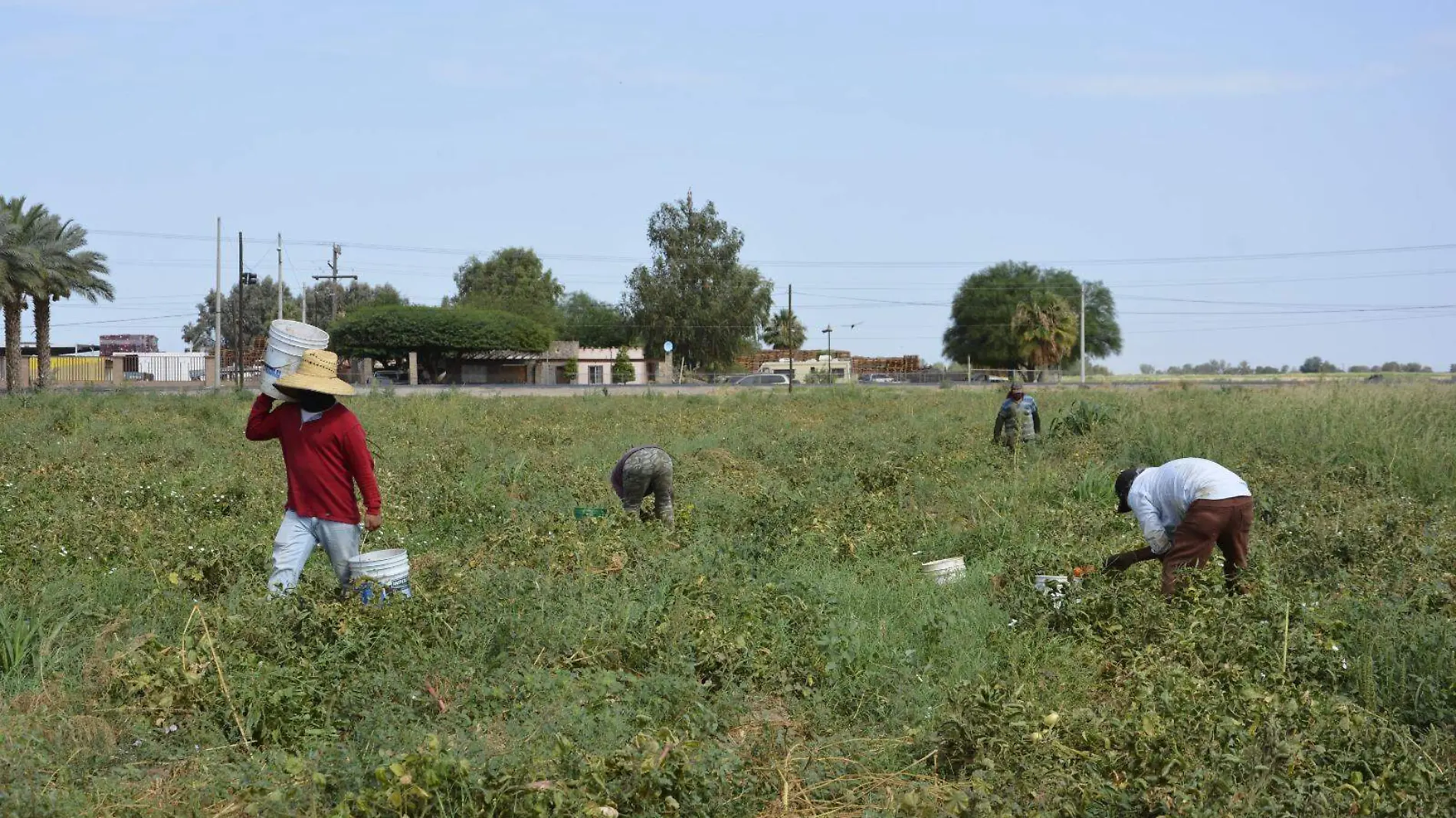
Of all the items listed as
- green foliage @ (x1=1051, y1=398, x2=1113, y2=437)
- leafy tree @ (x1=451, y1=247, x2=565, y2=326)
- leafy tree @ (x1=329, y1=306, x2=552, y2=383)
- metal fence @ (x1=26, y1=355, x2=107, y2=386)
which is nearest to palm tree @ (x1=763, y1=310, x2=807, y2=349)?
leafy tree @ (x1=451, y1=247, x2=565, y2=326)

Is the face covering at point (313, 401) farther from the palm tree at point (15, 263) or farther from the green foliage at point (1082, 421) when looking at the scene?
the palm tree at point (15, 263)

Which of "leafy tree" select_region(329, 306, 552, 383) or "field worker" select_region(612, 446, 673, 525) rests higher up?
"leafy tree" select_region(329, 306, 552, 383)

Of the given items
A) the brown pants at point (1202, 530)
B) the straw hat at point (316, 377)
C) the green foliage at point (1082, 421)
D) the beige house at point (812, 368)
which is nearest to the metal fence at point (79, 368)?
the beige house at point (812, 368)

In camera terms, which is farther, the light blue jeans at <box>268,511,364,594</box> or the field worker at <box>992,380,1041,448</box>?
the field worker at <box>992,380,1041,448</box>

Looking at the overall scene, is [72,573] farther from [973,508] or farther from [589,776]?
[973,508]

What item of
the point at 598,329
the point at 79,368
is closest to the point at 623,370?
the point at 598,329

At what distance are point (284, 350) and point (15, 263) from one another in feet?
111

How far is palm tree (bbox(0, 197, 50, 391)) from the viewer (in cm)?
3341

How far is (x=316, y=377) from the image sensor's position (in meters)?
5.93

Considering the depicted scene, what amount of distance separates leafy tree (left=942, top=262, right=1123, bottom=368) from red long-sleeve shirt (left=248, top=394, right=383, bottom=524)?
220ft

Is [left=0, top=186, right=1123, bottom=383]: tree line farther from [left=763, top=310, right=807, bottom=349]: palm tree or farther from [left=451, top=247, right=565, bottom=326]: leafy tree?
Answer: [left=763, top=310, right=807, bottom=349]: palm tree

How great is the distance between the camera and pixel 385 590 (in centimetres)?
589

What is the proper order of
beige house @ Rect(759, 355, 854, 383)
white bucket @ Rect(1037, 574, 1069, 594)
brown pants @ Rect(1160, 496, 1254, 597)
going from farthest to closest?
1. beige house @ Rect(759, 355, 854, 383)
2. brown pants @ Rect(1160, 496, 1254, 597)
3. white bucket @ Rect(1037, 574, 1069, 594)

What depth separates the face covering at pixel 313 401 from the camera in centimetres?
603
